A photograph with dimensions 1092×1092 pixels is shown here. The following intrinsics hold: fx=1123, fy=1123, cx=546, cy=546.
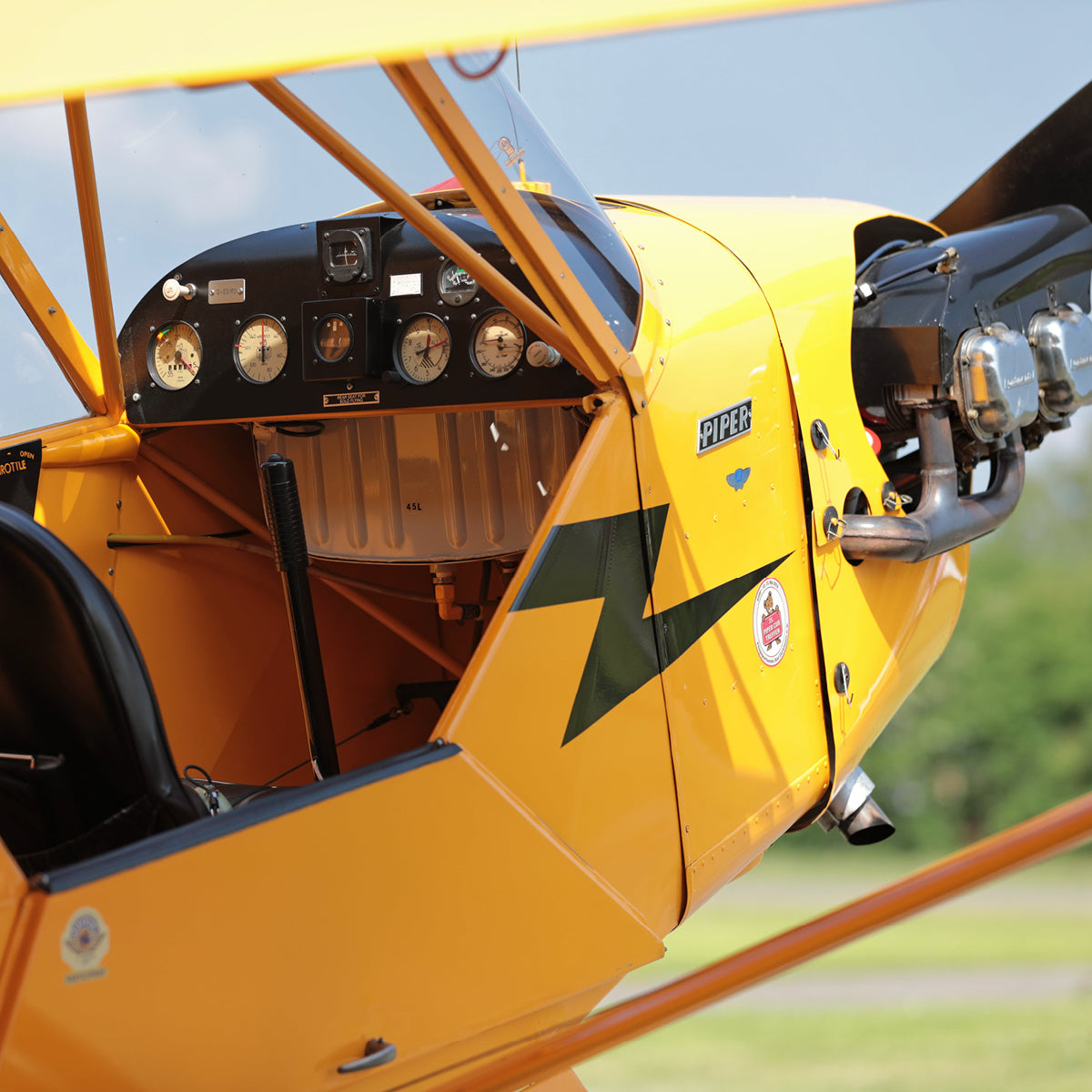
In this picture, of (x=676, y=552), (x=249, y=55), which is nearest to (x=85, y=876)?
(x=249, y=55)

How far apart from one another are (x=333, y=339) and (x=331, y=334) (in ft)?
0.04

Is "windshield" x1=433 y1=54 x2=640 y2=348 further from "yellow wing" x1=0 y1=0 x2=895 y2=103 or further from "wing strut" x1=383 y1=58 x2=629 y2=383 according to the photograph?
→ "yellow wing" x1=0 y1=0 x2=895 y2=103

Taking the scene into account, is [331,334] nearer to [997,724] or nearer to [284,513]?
[284,513]

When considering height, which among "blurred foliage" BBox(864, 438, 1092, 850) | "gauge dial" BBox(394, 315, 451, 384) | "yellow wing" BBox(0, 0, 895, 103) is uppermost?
"yellow wing" BBox(0, 0, 895, 103)

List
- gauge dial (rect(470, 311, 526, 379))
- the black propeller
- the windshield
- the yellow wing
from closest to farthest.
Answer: the yellow wing, the windshield, gauge dial (rect(470, 311, 526, 379)), the black propeller

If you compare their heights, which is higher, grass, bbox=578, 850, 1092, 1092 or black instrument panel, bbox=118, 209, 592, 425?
black instrument panel, bbox=118, 209, 592, 425

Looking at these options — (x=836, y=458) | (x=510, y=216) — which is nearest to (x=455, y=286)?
(x=510, y=216)

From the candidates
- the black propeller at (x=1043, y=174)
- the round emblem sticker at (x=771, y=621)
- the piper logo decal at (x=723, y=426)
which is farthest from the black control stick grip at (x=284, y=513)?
the black propeller at (x=1043, y=174)

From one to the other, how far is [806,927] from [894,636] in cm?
120

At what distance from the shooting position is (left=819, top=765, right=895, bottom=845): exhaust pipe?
9.16 feet

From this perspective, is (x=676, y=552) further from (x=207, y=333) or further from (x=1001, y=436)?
(x=1001, y=436)

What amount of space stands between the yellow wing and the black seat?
0.88 meters

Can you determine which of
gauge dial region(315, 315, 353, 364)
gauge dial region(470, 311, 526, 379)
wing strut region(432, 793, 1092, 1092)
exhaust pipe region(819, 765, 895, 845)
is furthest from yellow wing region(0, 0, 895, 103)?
exhaust pipe region(819, 765, 895, 845)

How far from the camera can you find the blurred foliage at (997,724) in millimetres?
17953
